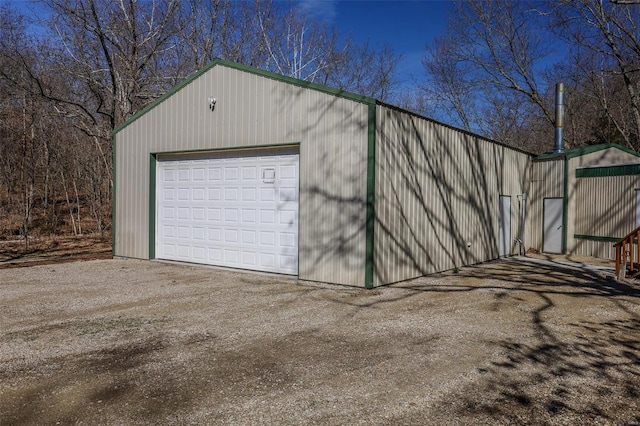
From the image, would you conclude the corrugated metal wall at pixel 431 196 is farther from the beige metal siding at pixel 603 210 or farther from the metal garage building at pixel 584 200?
the beige metal siding at pixel 603 210

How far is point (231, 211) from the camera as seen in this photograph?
9.75m

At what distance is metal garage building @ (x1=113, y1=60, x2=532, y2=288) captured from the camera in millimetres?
7867

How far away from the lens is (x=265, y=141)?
29.5 feet

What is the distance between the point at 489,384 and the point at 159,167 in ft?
29.7

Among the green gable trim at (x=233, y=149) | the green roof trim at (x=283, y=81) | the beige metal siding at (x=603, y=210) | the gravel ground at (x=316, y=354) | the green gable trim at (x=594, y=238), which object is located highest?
the green roof trim at (x=283, y=81)

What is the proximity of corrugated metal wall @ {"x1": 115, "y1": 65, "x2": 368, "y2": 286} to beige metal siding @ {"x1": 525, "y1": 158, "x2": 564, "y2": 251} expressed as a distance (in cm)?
847

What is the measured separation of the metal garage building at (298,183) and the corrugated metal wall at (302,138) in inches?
0.9

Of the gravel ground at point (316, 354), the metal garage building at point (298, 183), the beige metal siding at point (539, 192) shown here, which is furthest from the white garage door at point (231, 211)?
the beige metal siding at point (539, 192)

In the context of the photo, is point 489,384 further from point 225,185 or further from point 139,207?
point 139,207

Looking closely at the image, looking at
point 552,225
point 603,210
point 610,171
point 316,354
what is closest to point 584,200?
point 603,210

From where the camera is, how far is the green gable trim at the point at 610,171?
11852 millimetres

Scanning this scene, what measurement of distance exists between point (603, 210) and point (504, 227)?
249cm

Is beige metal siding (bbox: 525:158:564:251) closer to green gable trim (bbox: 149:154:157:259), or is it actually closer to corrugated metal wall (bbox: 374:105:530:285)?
corrugated metal wall (bbox: 374:105:530:285)

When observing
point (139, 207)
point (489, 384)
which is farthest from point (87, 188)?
point (489, 384)
